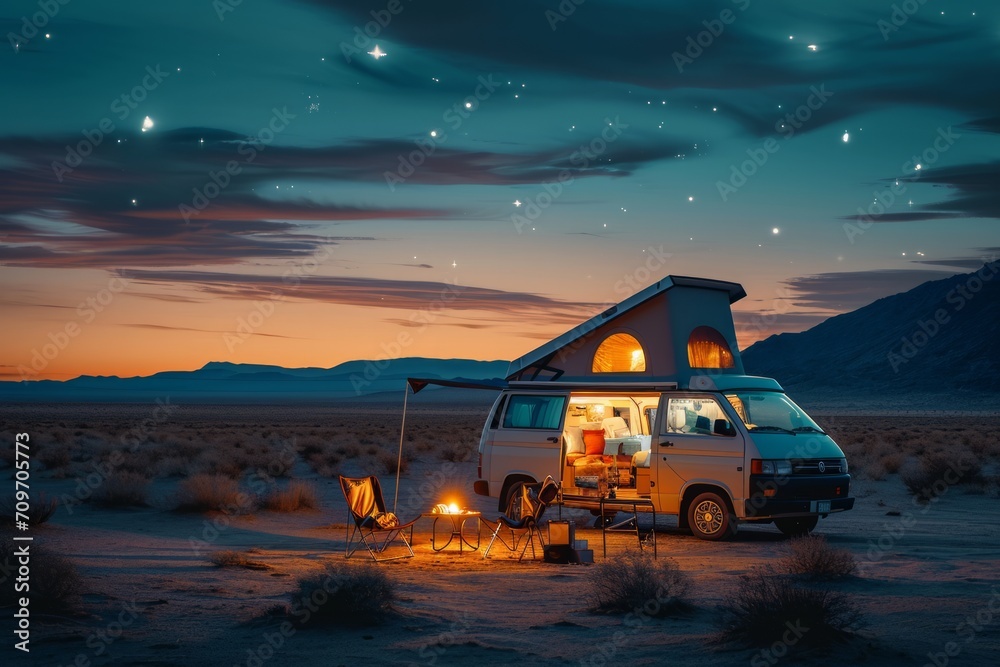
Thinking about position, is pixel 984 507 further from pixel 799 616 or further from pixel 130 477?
pixel 130 477

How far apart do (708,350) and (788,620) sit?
8.26 meters

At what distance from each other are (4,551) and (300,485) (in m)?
10.1

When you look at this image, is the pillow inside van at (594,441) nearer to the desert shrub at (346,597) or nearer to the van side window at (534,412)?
the van side window at (534,412)

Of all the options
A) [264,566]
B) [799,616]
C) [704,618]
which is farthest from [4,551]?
[799,616]

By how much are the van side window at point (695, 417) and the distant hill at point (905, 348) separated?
337 ft

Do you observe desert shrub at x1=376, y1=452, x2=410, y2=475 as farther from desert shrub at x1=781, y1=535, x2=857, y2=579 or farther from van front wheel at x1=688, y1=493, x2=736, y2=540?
desert shrub at x1=781, y1=535, x2=857, y2=579

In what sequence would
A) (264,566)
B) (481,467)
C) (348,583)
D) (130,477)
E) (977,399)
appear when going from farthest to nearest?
(977,399) → (130,477) → (481,467) → (264,566) → (348,583)

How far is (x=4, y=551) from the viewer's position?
9828 mm

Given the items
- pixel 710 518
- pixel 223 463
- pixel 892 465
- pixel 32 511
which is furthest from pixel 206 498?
pixel 892 465

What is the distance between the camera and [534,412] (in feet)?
54.1

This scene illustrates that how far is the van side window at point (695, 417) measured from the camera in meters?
14.6

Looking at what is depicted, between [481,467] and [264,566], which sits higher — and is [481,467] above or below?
above

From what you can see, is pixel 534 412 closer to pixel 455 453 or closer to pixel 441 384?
pixel 441 384

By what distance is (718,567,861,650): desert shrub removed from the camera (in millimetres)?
8062
